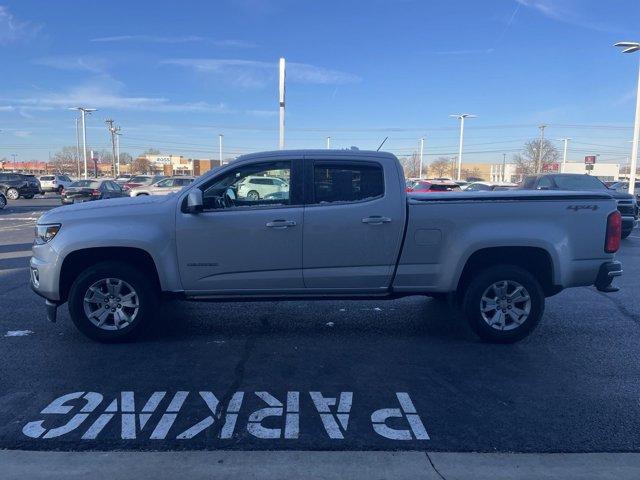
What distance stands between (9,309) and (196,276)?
10.2 feet

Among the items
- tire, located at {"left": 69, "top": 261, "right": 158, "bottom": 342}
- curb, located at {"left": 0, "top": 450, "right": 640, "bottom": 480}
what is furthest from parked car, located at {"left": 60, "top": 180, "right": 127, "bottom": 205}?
curb, located at {"left": 0, "top": 450, "right": 640, "bottom": 480}

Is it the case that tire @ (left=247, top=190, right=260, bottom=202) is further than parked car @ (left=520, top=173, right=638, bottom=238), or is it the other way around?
parked car @ (left=520, top=173, right=638, bottom=238)

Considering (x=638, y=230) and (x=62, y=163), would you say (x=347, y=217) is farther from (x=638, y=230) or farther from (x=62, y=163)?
(x=62, y=163)

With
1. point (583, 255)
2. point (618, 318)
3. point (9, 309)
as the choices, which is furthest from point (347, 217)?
point (9, 309)

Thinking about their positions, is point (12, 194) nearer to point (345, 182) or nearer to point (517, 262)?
point (345, 182)

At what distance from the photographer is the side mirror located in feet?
16.9

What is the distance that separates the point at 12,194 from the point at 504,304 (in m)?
37.1

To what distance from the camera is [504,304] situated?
552 centimetres

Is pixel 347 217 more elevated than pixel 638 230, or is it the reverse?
pixel 347 217

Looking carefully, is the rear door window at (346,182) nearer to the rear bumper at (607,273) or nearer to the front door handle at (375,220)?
the front door handle at (375,220)

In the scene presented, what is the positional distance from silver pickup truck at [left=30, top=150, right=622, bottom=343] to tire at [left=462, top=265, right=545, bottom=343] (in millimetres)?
12

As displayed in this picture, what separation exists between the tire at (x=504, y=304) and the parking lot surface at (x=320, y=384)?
179 mm

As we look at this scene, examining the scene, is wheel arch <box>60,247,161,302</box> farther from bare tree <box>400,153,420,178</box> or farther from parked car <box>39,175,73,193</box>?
bare tree <box>400,153,420,178</box>

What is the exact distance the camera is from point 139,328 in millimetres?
5410
